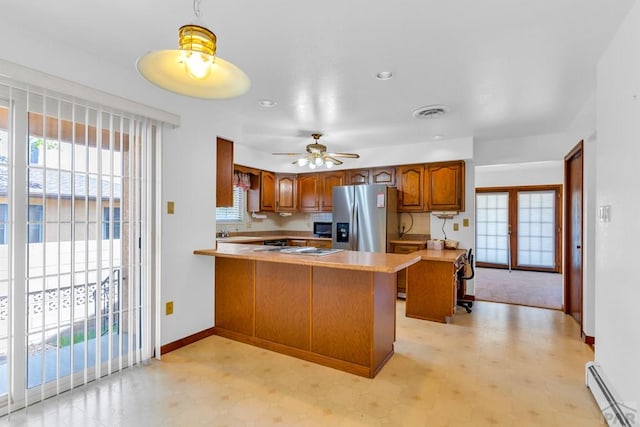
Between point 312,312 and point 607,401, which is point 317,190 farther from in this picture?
point 607,401

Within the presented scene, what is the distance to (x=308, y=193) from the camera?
19.2 feet

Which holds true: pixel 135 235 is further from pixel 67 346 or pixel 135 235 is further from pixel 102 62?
pixel 102 62

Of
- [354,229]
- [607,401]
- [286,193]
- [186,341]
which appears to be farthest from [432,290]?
[286,193]

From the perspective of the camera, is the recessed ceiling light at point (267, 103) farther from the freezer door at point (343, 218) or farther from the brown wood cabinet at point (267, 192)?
the brown wood cabinet at point (267, 192)

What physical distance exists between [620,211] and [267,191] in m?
4.83

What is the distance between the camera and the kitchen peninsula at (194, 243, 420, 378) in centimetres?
244

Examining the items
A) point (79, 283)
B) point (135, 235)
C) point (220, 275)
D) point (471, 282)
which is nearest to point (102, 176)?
point (135, 235)

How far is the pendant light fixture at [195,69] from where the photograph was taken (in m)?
1.22

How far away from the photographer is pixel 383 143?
4863 mm

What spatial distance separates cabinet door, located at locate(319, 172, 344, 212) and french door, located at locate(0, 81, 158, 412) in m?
3.38

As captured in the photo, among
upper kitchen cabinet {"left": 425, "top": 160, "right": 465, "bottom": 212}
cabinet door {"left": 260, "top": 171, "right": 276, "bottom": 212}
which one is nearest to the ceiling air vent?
upper kitchen cabinet {"left": 425, "top": 160, "right": 465, "bottom": 212}

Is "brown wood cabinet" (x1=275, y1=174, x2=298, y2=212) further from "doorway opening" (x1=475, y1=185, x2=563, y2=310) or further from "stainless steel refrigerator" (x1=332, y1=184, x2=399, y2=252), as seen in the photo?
"doorway opening" (x1=475, y1=185, x2=563, y2=310)

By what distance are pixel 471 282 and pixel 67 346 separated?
15.4 ft

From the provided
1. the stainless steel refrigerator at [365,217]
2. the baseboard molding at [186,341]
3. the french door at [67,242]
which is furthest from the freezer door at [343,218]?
the french door at [67,242]
